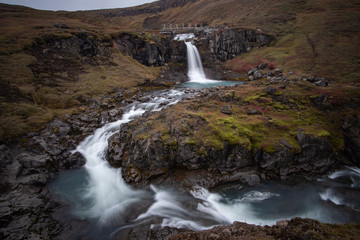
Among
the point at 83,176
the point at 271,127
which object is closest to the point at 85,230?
the point at 83,176

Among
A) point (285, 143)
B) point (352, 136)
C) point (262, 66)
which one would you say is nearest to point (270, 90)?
point (352, 136)

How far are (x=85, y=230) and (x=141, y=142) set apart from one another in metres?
6.64

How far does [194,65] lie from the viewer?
55969 mm

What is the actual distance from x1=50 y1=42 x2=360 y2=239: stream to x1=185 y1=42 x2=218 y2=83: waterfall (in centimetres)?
3995

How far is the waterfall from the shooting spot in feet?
169

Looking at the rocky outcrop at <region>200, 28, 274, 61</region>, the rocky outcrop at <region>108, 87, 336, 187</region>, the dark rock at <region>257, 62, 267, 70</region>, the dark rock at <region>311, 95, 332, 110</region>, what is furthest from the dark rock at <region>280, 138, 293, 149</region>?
the rocky outcrop at <region>200, 28, 274, 61</region>

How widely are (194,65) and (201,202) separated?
50.0 m

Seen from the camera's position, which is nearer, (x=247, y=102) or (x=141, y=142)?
(x=141, y=142)

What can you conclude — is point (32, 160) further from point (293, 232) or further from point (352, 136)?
point (352, 136)

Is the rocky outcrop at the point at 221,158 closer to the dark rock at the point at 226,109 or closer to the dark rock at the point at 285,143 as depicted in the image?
the dark rock at the point at 285,143

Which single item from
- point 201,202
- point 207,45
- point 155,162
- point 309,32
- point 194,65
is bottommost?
point 201,202

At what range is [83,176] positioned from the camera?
49.2 ft

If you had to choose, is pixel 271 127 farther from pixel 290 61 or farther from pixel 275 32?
pixel 275 32

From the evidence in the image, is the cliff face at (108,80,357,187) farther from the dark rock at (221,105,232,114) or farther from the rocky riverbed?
the dark rock at (221,105,232,114)
